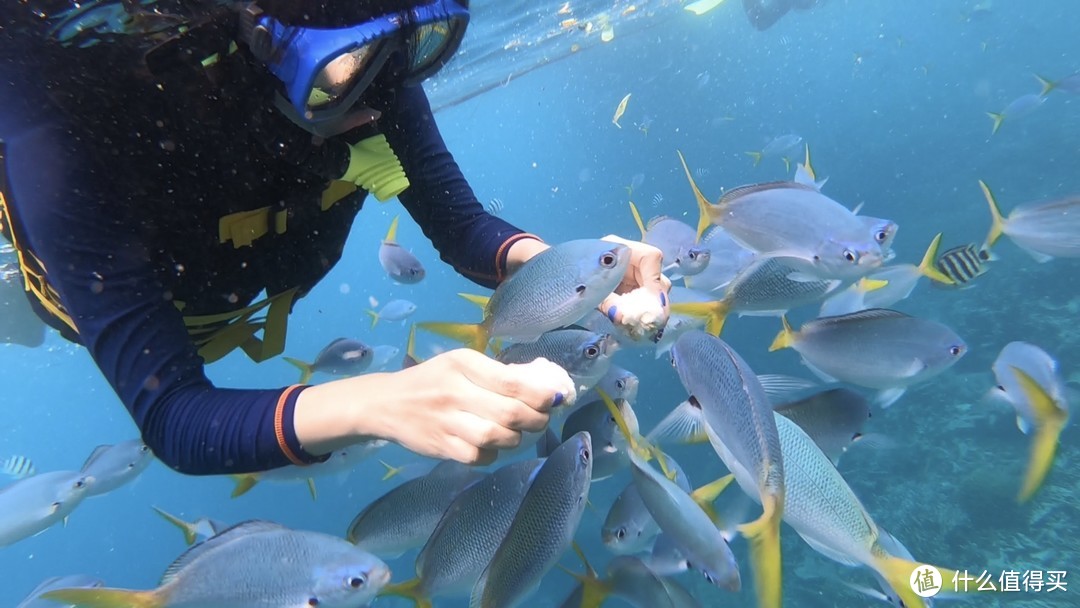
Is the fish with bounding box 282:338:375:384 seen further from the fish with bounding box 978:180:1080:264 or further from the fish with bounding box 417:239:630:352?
the fish with bounding box 978:180:1080:264

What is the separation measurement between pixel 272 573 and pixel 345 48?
2.11 meters

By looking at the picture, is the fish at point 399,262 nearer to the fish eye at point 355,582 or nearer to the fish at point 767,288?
the fish at point 767,288

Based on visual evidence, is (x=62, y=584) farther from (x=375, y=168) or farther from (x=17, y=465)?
(x=17, y=465)

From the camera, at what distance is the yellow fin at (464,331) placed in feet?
7.21

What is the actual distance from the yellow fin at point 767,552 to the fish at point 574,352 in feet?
3.58

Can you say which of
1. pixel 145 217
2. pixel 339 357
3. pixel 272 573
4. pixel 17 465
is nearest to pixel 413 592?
pixel 272 573

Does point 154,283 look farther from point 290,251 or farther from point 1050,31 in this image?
point 1050,31

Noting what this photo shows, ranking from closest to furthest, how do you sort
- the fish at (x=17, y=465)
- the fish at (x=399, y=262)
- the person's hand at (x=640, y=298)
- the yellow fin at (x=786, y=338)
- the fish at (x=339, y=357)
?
the person's hand at (x=640, y=298) < the yellow fin at (x=786, y=338) < the fish at (x=339, y=357) < the fish at (x=399, y=262) < the fish at (x=17, y=465)

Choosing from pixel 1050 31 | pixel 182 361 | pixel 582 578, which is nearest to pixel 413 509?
pixel 582 578

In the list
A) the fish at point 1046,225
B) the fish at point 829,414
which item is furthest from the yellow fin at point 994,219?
the fish at point 829,414

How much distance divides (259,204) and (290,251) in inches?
17.8

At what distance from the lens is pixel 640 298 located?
82.7 inches

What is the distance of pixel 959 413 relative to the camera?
9.11m

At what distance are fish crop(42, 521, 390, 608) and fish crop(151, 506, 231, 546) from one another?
5.43ft
